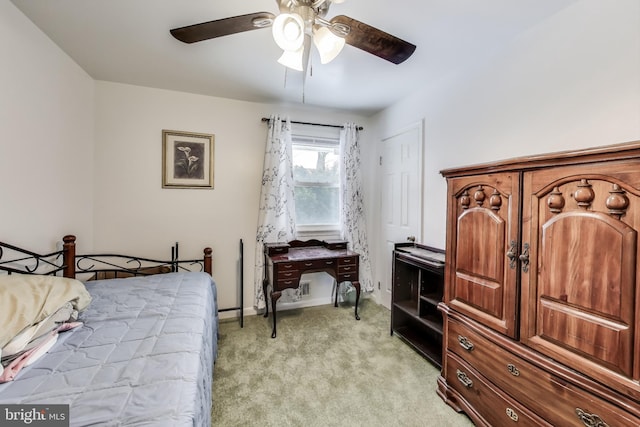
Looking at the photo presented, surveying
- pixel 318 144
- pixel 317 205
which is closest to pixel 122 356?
pixel 317 205

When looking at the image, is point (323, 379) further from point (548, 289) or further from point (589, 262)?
point (589, 262)

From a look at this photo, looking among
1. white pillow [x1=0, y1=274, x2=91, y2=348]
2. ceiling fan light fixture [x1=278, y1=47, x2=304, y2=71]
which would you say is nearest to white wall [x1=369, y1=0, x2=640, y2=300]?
ceiling fan light fixture [x1=278, y1=47, x2=304, y2=71]

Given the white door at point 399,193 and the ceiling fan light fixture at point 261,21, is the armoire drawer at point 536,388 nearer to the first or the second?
the white door at point 399,193

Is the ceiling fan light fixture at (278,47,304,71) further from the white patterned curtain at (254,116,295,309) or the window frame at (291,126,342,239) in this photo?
the window frame at (291,126,342,239)

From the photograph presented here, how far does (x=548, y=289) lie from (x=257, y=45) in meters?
2.34

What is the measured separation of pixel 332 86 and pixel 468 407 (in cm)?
277

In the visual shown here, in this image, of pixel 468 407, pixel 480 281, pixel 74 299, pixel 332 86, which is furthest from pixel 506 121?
pixel 74 299

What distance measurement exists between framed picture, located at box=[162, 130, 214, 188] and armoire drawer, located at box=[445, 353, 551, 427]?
2783 millimetres

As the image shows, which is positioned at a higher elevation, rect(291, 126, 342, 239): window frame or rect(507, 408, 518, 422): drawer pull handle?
rect(291, 126, 342, 239): window frame

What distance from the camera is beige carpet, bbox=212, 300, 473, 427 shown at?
1.63 metres

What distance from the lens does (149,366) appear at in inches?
41.1

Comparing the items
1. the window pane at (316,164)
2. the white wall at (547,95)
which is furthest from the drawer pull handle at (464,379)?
the window pane at (316,164)

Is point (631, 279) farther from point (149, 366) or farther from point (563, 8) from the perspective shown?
point (149, 366)

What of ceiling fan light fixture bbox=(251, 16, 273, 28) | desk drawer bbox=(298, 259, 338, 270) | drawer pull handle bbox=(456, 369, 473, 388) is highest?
ceiling fan light fixture bbox=(251, 16, 273, 28)
